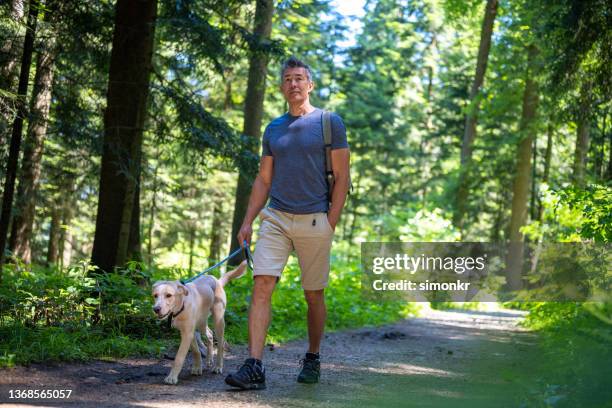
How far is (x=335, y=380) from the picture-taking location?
6.48 meters

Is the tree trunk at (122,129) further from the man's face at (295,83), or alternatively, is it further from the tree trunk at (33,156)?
the man's face at (295,83)

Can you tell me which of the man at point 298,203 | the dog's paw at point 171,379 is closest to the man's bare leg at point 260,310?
the man at point 298,203

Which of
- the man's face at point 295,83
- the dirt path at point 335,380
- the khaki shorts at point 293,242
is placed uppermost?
the man's face at point 295,83

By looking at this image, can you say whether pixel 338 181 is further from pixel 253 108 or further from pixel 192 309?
pixel 253 108

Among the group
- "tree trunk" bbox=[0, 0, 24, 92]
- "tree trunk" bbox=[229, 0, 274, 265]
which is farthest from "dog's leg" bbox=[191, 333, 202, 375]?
"tree trunk" bbox=[229, 0, 274, 265]

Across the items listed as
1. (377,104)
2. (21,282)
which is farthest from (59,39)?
(377,104)

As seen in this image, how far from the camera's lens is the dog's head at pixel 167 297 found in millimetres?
5758

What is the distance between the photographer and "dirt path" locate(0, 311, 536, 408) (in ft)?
17.0

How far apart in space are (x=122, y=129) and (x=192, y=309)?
4.23m

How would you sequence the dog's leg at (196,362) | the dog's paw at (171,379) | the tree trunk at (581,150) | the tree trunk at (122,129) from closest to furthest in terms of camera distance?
1. the dog's paw at (171,379)
2. the dog's leg at (196,362)
3. the tree trunk at (122,129)
4. the tree trunk at (581,150)

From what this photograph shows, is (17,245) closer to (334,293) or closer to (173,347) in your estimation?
(334,293)

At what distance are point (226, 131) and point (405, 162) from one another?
2954 cm

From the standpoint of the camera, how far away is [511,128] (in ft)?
105

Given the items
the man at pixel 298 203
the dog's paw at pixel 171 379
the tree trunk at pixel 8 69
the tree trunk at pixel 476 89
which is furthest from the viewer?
the tree trunk at pixel 476 89
